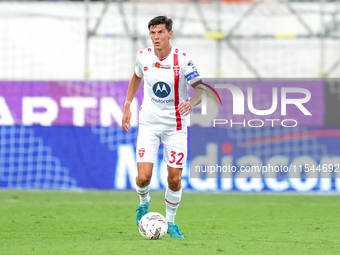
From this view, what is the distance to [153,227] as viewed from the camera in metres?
6.26

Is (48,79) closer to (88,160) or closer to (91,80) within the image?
(91,80)

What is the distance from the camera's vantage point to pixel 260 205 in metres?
10.6

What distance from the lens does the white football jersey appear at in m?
6.61

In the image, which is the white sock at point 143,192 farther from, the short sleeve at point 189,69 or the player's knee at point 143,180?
the short sleeve at point 189,69

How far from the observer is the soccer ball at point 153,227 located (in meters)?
6.26

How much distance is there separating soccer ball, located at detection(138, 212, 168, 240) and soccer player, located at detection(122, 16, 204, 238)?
0.30m

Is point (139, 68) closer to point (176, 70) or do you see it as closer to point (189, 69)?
point (176, 70)

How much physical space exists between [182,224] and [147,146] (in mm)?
1805

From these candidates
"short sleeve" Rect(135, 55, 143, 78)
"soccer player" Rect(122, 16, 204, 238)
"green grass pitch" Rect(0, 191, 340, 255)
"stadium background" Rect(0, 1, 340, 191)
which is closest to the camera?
"green grass pitch" Rect(0, 191, 340, 255)

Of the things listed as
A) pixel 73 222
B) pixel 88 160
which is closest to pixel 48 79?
pixel 88 160

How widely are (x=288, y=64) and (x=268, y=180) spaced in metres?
2.70

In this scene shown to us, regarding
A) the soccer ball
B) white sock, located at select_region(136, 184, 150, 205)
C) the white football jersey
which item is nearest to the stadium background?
white sock, located at select_region(136, 184, 150, 205)

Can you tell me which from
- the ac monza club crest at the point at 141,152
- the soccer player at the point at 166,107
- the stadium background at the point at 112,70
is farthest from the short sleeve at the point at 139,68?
the stadium background at the point at 112,70

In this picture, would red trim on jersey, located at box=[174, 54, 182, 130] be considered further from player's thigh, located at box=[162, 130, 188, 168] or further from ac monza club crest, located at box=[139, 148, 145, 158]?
ac monza club crest, located at box=[139, 148, 145, 158]
